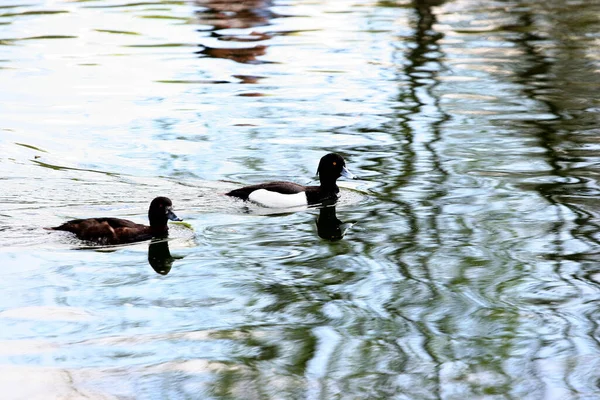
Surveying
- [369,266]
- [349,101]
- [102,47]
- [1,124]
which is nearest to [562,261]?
[369,266]

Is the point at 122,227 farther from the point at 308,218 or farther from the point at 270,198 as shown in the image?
the point at 308,218

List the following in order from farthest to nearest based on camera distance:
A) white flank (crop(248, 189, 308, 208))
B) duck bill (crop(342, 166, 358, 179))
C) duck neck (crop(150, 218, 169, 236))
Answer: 1. duck bill (crop(342, 166, 358, 179))
2. white flank (crop(248, 189, 308, 208))
3. duck neck (crop(150, 218, 169, 236))

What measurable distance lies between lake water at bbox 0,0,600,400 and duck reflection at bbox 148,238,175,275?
43 millimetres

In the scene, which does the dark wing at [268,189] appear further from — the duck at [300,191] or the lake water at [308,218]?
the lake water at [308,218]

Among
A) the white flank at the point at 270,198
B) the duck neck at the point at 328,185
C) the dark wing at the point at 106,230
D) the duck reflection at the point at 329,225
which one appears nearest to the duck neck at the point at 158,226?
the dark wing at the point at 106,230

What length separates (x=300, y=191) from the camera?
12328 mm

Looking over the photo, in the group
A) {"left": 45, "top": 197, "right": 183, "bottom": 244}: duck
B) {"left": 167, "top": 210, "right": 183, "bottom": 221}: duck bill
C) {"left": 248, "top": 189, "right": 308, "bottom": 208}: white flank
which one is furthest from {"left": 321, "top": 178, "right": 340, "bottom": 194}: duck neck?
{"left": 167, "top": 210, "right": 183, "bottom": 221}: duck bill

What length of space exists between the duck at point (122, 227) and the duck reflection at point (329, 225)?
1.39 metres

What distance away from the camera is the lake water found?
741cm

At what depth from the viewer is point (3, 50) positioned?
73.6ft

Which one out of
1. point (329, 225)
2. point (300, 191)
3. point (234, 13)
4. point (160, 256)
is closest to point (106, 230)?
point (160, 256)

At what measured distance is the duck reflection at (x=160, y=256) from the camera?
32.0 ft

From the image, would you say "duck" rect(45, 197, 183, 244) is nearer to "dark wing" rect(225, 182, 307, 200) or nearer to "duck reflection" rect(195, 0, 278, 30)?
"dark wing" rect(225, 182, 307, 200)

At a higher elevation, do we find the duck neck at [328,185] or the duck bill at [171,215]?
the duck bill at [171,215]
